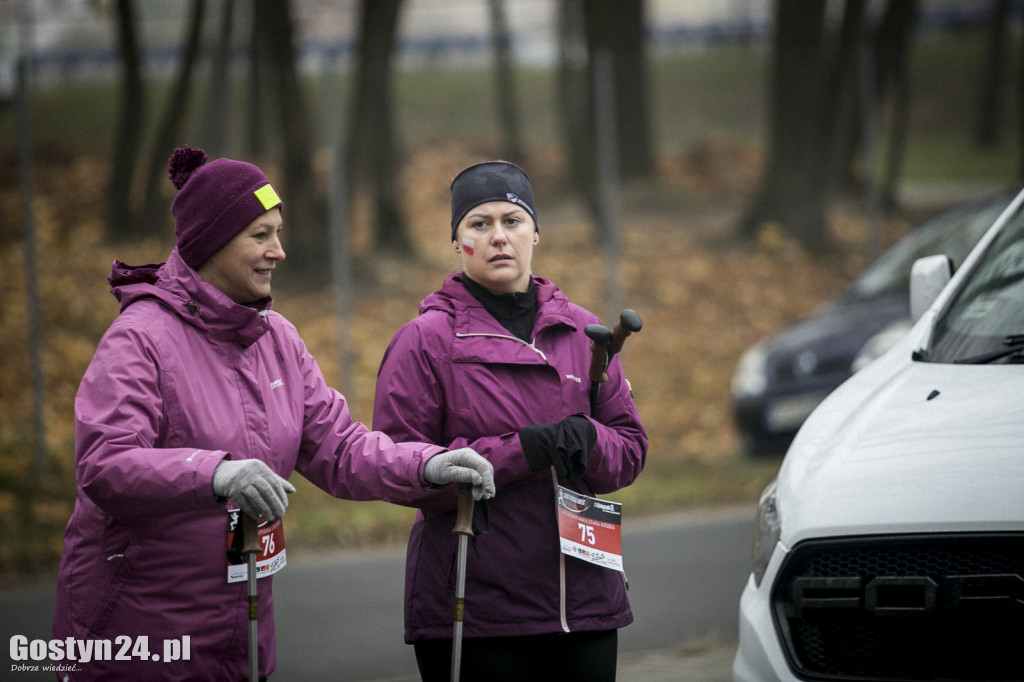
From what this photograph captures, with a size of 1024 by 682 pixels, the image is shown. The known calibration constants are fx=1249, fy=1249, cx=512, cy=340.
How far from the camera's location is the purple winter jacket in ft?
11.3

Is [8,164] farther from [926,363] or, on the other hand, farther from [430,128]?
[926,363]

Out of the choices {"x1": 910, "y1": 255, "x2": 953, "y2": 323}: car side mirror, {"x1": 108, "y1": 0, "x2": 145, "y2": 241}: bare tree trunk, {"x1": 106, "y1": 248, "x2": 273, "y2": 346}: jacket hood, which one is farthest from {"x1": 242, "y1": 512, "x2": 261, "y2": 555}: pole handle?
{"x1": 108, "y1": 0, "x2": 145, "y2": 241}: bare tree trunk

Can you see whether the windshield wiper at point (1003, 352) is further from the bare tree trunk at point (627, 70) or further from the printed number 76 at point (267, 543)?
the bare tree trunk at point (627, 70)

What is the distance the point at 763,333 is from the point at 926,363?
8226 millimetres

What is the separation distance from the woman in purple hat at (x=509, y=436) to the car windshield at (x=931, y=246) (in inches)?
261

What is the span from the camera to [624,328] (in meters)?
3.49

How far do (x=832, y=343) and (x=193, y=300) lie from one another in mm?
6877

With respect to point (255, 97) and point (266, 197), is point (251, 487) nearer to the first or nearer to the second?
point (266, 197)

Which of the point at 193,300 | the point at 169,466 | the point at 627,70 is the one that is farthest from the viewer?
the point at 627,70

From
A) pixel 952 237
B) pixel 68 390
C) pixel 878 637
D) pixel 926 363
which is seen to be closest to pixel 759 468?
pixel 952 237

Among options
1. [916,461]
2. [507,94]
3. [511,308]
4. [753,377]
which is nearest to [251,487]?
[511,308]

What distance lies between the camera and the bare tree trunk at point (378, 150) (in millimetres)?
10531

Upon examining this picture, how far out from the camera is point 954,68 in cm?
→ 1399

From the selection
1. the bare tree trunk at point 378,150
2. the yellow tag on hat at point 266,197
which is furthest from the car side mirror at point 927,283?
the bare tree trunk at point 378,150
